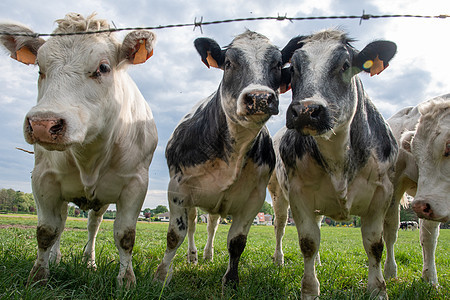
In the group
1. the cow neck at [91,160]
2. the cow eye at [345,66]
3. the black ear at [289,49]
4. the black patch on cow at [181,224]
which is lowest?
the black patch on cow at [181,224]

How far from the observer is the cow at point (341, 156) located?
388 centimetres

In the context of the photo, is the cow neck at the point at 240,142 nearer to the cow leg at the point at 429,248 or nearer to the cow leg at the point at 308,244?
the cow leg at the point at 308,244

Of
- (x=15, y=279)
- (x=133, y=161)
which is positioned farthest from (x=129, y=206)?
(x=15, y=279)

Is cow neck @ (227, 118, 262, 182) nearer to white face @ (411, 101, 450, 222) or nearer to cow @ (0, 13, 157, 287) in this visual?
cow @ (0, 13, 157, 287)

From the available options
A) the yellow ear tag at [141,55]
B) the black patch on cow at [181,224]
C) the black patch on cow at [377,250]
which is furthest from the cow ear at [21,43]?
the black patch on cow at [377,250]

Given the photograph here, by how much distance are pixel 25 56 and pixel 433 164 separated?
4425mm

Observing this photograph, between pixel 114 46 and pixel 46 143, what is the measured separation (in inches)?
54.8

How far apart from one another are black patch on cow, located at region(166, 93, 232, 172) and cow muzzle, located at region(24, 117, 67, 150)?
1.95 meters

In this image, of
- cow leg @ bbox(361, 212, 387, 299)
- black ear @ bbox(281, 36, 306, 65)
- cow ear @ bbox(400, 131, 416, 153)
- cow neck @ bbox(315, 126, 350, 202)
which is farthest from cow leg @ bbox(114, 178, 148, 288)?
cow ear @ bbox(400, 131, 416, 153)

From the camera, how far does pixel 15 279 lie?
3.59 metres

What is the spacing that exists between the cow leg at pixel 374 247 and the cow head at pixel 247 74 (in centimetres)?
177

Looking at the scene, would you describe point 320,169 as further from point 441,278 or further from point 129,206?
point 441,278

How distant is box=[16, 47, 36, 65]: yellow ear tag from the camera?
3.98 meters

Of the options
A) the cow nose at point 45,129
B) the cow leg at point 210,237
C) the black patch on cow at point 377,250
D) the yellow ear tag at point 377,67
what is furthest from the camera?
the cow leg at point 210,237
